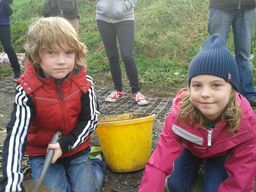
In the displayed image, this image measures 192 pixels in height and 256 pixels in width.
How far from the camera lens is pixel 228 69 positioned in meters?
1.95

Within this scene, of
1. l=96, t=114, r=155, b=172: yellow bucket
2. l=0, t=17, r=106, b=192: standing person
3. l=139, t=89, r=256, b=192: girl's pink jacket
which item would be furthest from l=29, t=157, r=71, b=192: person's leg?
l=139, t=89, r=256, b=192: girl's pink jacket

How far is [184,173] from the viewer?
2.35 meters

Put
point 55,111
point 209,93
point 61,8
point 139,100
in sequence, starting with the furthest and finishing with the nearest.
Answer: point 61,8 < point 139,100 < point 55,111 < point 209,93

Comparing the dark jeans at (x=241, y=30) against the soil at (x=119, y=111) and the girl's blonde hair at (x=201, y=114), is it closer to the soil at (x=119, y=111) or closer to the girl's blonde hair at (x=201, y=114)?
the soil at (x=119, y=111)

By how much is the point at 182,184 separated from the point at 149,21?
437 centimetres

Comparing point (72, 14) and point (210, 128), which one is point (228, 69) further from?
point (72, 14)

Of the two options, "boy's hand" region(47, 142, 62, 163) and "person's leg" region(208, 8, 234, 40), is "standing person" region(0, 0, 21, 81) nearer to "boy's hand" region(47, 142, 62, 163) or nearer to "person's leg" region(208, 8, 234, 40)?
"person's leg" region(208, 8, 234, 40)

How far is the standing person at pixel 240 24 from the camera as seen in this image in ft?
10.9

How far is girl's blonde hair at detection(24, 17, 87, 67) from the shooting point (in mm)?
2107

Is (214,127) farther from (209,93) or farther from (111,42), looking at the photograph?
(111,42)

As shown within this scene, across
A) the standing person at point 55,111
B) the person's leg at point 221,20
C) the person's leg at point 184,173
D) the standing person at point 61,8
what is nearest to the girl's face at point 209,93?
the person's leg at point 184,173

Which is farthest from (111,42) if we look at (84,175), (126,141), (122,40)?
(84,175)

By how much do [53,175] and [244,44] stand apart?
208 centimetres

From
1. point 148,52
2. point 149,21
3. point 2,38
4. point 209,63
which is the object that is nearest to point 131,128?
point 209,63
